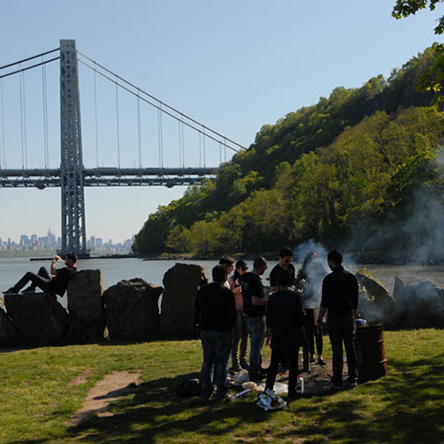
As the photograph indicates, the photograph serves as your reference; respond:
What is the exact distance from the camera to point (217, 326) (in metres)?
6.92

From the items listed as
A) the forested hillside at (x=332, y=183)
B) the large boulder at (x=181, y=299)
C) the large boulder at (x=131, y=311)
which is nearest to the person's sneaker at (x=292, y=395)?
the forested hillside at (x=332, y=183)

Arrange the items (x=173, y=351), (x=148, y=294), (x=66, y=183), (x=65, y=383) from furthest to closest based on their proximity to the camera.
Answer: (x=66, y=183) < (x=148, y=294) < (x=173, y=351) < (x=65, y=383)

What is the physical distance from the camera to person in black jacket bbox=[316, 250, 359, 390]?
714 centimetres

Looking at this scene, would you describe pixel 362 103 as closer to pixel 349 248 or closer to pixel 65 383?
pixel 349 248

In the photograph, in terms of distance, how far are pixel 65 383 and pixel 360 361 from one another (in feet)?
12.9

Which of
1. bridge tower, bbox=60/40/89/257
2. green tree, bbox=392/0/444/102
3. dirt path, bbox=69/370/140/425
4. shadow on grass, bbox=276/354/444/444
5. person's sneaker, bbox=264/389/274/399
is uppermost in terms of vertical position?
bridge tower, bbox=60/40/89/257

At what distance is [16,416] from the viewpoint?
22.1 ft

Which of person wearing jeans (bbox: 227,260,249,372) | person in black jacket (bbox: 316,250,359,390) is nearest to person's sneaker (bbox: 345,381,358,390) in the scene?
person in black jacket (bbox: 316,250,359,390)

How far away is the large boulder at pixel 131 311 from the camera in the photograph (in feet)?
41.4

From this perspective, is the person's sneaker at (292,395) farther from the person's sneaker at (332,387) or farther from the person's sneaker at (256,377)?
the person's sneaker at (256,377)

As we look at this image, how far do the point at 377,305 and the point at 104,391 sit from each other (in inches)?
253

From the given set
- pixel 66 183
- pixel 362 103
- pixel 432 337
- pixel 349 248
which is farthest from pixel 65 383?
pixel 362 103

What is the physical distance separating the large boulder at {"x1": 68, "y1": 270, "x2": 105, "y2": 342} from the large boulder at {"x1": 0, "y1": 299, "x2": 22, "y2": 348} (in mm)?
1042

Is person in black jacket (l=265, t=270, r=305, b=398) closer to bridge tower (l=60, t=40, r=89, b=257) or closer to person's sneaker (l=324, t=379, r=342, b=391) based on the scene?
person's sneaker (l=324, t=379, r=342, b=391)
